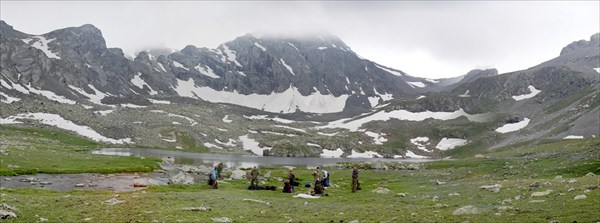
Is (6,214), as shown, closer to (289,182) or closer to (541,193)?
(289,182)

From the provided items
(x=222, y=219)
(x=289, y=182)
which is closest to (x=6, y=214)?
(x=222, y=219)

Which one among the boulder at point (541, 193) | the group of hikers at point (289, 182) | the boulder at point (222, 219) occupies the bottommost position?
the group of hikers at point (289, 182)

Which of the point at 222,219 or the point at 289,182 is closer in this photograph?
the point at 222,219

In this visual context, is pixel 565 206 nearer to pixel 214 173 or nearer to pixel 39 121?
pixel 214 173

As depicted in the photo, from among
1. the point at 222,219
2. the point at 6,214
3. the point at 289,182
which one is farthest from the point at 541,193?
the point at 6,214

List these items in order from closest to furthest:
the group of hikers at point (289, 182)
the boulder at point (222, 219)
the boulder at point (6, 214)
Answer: the boulder at point (6, 214) → the boulder at point (222, 219) → the group of hikers at point (289, 182)

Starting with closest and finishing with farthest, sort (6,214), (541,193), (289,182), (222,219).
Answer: (6,214)
(222,219)
(541,193)
(289,182)

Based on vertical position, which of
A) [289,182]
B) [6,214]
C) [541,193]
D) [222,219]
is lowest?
[289,182]

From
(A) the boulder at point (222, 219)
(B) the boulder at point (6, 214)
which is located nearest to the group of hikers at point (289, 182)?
(A) the boulder at point (222, 219)

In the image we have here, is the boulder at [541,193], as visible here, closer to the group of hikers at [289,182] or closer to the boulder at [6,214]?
the group of hikers at [289,182]

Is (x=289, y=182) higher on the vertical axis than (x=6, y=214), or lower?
lower

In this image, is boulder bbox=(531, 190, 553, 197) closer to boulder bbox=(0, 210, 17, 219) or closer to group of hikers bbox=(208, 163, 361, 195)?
group of hikers bbox=(208, 163, 361, 195)

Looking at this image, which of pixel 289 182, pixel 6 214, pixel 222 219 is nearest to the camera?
pixel 6 214

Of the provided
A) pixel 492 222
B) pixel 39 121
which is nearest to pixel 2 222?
pixel 492 222
